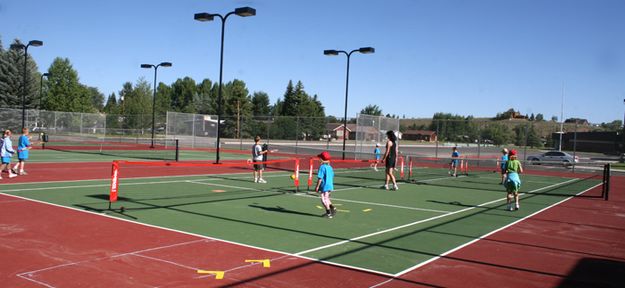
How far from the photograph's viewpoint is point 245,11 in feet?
68.1

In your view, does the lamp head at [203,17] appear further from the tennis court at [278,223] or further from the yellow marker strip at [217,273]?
the yellow marker strip at [217,273]

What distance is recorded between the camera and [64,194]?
13719 millimetres

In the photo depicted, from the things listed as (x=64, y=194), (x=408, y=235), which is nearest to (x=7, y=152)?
(x=64, y=194)

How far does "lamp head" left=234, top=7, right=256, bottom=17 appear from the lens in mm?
20703

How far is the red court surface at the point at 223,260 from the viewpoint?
21.4ft

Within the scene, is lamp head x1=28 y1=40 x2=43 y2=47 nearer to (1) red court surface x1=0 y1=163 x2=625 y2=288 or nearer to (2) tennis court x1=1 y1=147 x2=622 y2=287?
(2) tennis court x1=1 y1=147 x2=622 y2=287

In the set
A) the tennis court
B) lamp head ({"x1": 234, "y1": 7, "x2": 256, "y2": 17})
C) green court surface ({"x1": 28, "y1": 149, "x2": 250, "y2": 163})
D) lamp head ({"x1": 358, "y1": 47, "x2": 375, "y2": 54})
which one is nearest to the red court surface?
the tennis court

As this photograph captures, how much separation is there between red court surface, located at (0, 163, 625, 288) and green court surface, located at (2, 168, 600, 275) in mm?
487

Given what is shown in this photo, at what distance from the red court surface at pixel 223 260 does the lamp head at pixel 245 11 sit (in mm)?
12218

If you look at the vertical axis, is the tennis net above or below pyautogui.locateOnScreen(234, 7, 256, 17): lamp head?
below

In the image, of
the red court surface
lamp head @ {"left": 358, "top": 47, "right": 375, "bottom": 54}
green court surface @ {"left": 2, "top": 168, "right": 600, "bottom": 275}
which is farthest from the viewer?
lamp head @ {"left": 358, "top": 47, "right": 375, "bottom": 54}

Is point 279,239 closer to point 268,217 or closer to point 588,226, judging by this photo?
point 268,217

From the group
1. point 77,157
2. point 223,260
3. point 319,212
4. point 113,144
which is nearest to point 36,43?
point 77,157

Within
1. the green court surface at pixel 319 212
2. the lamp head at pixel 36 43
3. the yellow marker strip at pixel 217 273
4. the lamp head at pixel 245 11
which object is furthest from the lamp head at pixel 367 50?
the yellow marker strip at pixel 217 273
